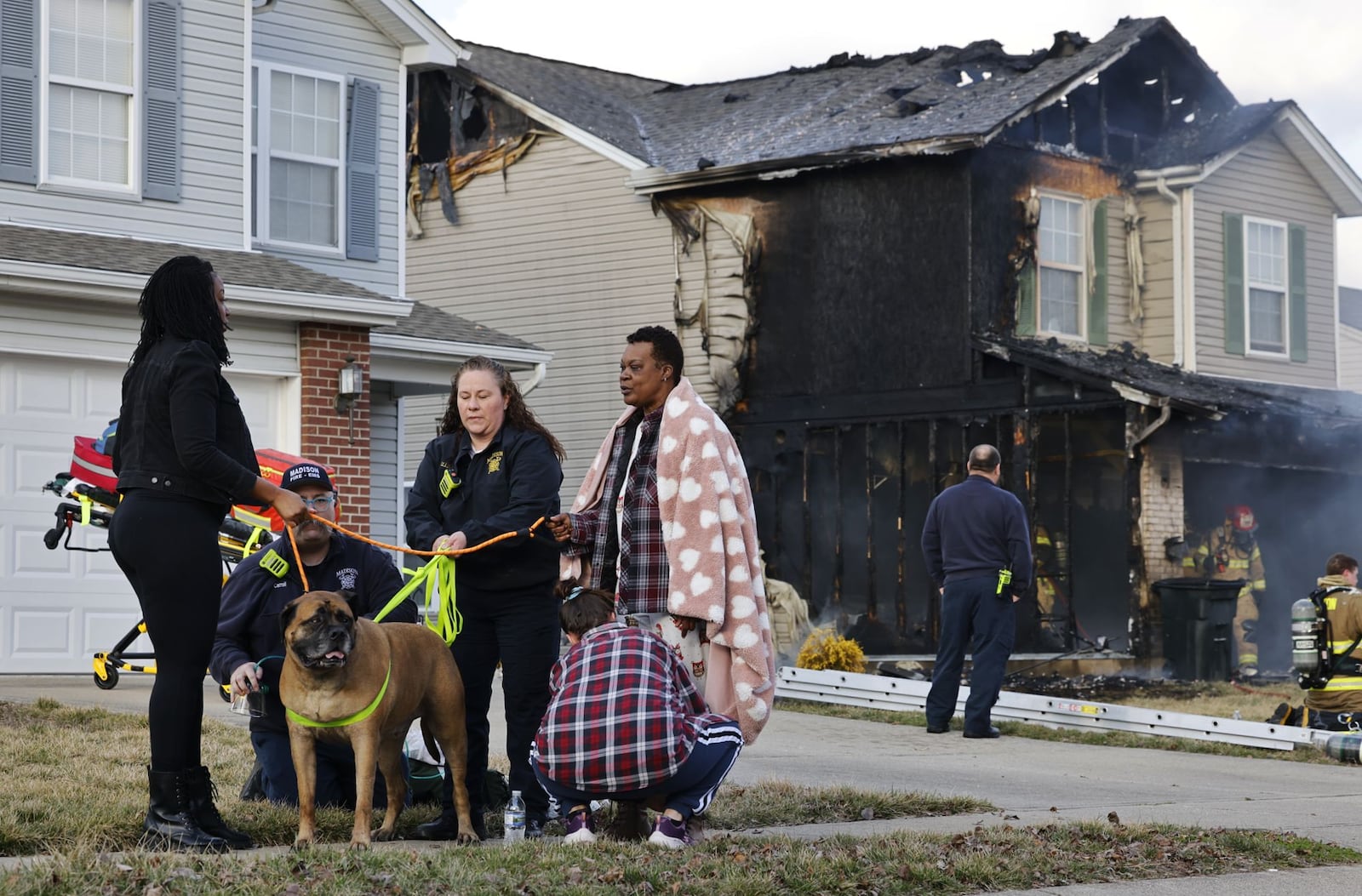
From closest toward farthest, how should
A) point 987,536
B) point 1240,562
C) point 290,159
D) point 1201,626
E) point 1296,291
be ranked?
point 987,536 → point 290,159 → point 1201,626 → point 1240,562 → point 1296,291

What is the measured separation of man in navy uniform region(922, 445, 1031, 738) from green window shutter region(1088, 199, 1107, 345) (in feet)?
30.3

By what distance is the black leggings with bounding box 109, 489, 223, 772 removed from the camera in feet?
20.0

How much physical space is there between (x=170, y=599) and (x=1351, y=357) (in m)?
34.7

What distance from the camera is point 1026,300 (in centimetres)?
2023

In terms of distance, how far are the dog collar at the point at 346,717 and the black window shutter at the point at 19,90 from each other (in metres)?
9.57

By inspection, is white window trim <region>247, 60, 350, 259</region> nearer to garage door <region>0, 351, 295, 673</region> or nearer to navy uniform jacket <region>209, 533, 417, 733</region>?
garage door <region>0, 351, 295, 673</region>

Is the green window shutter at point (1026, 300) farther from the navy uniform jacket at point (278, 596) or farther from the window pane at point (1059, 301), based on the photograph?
the navy uniform jacket at point (278, 596)

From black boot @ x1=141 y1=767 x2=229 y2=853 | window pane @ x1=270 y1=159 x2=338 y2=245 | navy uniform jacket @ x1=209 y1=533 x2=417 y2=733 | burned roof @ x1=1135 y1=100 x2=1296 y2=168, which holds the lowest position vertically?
black boot @ x1=141 y1=767 x2=229 y2=853

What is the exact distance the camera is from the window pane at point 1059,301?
67.4ft

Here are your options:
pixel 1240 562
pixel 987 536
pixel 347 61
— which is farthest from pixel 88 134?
pixel 1240 562

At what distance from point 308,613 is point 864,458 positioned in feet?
48.7

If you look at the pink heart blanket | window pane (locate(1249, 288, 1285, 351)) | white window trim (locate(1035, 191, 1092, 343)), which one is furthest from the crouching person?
window pane (locate(1249, 288, 1285, 351))

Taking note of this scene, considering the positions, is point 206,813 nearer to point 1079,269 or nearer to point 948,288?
point 948,288

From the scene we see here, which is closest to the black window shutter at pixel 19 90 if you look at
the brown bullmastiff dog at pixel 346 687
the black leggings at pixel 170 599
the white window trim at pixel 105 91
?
the white window trim at pixel 105 91
